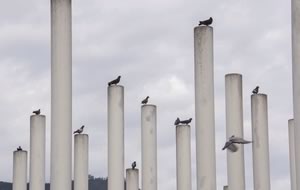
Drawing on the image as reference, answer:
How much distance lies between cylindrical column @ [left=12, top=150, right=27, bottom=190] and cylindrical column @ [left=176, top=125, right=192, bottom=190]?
6027 millimetres

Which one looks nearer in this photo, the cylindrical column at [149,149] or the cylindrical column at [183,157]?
the cylindrical column at [149,149]

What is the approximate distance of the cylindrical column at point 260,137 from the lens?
34.1 metres

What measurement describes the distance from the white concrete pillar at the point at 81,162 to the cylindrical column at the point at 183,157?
11.7 ft

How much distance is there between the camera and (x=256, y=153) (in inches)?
1353

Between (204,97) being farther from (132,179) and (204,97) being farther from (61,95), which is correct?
(132,179)

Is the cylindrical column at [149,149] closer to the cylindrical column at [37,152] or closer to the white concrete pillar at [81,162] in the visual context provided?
the white concrete pillar at [81,162]

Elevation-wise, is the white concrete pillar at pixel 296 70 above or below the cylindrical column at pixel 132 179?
above

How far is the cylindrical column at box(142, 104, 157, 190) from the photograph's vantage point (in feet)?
117

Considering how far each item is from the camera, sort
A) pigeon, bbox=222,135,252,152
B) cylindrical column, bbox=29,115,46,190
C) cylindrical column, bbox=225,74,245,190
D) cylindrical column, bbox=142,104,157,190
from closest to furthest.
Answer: pigeon, bbox=222,135,252,152 → cylindrical column, bbox=225,74,245,190 → cylindrical column, bbox=29,115,46,190 → cylindrical column, bbox=142,104,157,190

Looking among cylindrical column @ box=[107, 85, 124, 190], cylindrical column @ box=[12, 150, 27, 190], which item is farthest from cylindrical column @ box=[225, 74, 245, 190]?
cylindrical column @ box=[12, 150, 27, 190]

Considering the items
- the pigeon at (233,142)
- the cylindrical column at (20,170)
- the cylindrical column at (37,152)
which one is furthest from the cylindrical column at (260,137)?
the cylindrical column at (20,170)

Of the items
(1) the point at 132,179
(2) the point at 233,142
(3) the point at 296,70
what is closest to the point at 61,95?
(2) the point at 233,142

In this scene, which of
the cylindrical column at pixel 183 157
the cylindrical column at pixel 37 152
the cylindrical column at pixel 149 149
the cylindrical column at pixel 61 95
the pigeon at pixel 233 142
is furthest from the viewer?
the cylindrical column at pixel 183 157

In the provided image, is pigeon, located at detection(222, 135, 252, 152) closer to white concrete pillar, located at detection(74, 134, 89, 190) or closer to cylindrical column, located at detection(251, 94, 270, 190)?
cylindrical column, located at detection(251, 94, 270, 190)
